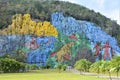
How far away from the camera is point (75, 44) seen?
113188mm

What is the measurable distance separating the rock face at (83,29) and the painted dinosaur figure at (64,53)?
420 cm

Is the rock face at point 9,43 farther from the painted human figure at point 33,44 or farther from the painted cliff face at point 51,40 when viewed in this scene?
the painted human figure at point 33,44

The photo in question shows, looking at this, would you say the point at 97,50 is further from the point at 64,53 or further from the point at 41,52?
the point at 41,52

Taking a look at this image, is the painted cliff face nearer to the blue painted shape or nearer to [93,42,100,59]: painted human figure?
the blue painted shape

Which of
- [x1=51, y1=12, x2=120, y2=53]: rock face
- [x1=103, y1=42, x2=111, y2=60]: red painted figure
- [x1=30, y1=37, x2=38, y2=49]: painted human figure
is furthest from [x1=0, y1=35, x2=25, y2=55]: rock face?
[x1=103, y1=42, x2=111, y2=60]: red painted figure

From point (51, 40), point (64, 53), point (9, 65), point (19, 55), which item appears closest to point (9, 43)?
point (19, 55)

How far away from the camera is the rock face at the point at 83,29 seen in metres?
114

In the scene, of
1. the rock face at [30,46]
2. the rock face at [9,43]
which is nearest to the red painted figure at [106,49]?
the rock face at [30,46]

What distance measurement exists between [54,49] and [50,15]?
1465 centimetres

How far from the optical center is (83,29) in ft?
381

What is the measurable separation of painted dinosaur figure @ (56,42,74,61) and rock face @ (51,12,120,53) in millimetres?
4199

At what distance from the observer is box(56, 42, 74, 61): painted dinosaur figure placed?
108438 mm

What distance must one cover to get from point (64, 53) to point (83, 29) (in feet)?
38.3

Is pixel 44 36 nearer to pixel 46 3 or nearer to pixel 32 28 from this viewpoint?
pixel 32 28
